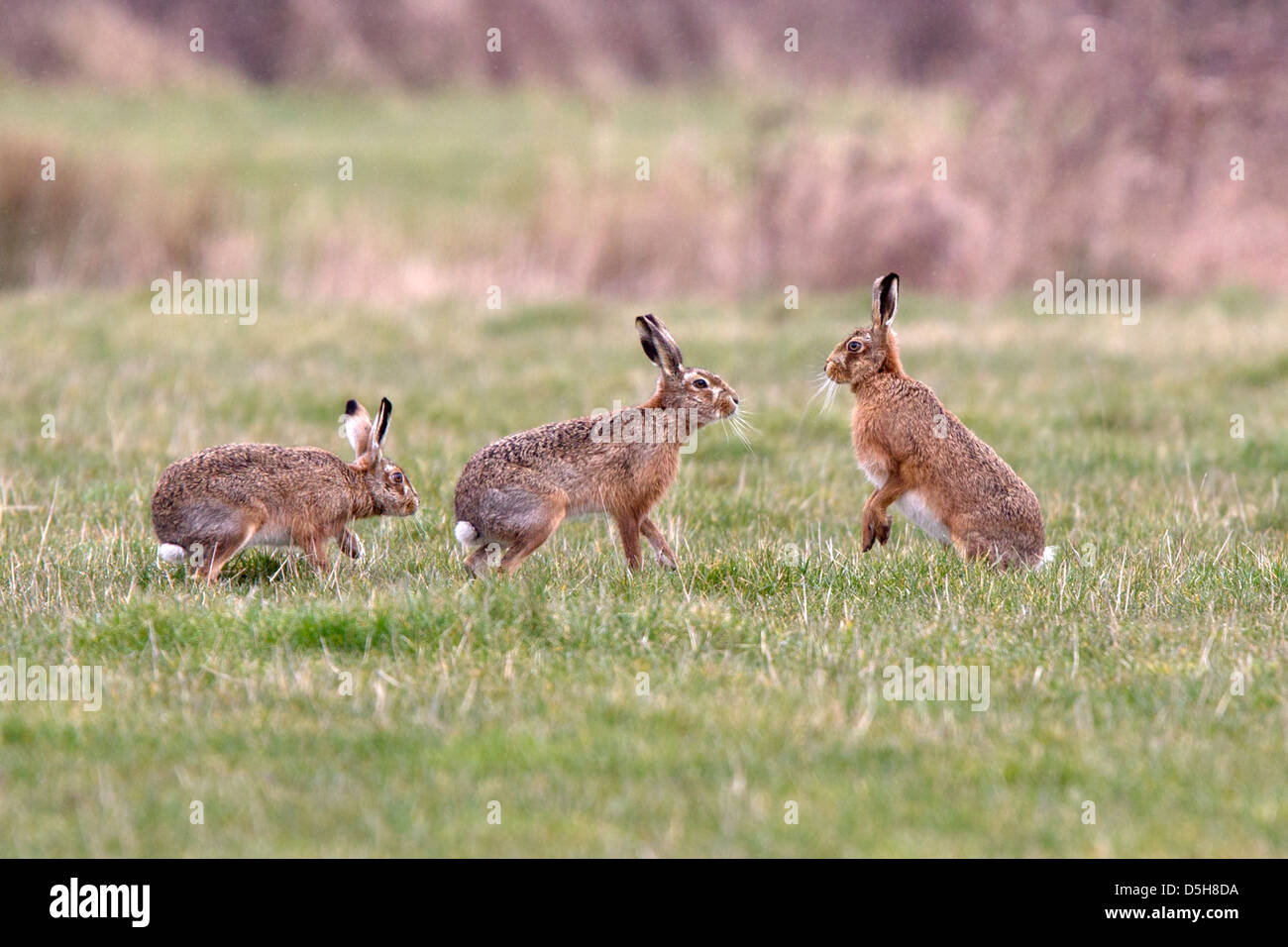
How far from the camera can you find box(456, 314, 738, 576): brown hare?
7191 millimetres

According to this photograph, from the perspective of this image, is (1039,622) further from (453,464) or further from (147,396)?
(147,396)

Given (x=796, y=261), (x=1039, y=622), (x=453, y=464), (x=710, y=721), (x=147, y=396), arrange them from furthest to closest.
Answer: (x=796, y=261), (x=147, y=396), (x=453, y=464), (x=1039, y=622), (x=710, y=721)

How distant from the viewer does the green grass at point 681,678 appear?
15.3ft

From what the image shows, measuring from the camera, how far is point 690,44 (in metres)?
40.8

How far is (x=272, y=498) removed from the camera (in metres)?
7.34

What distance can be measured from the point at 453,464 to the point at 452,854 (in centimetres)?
591

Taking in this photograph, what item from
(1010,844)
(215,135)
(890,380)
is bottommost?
(1010,844)

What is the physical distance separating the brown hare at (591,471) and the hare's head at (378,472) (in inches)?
18.1

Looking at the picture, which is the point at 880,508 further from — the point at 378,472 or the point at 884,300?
the point at 378,472

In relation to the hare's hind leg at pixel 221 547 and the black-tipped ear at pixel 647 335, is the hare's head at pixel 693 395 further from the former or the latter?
the hare's hind leg at pixel 221 547

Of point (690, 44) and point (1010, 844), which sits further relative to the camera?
point (690, 44)

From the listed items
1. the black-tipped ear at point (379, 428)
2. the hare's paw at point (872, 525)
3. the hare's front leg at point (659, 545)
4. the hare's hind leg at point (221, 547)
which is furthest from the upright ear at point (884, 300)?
the hare's hind leg at point (221, 547)

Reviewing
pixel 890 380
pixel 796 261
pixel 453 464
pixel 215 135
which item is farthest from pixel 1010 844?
pixel 215 135

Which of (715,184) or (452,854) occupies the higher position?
(715,184)
